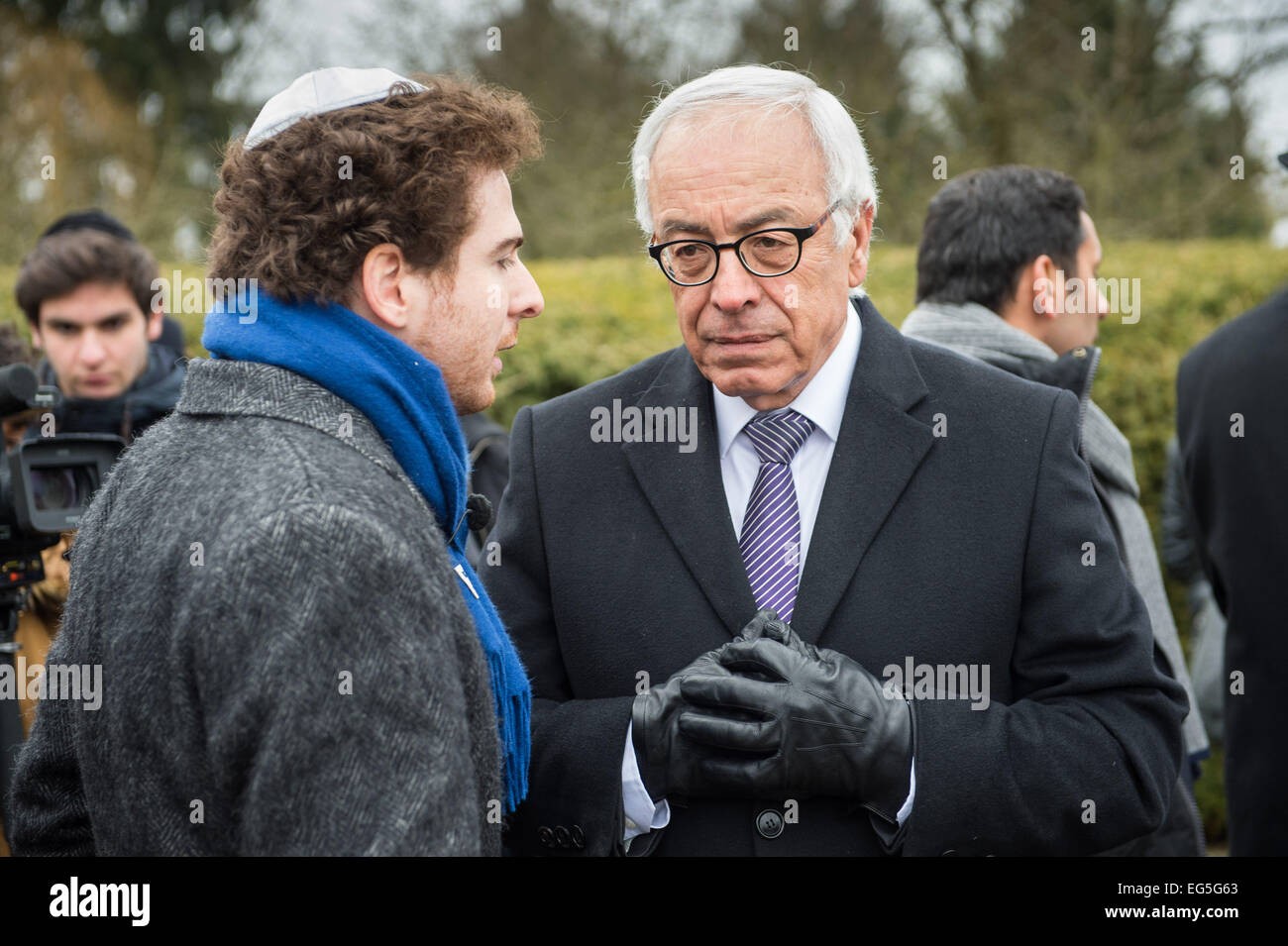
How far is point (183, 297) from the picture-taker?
5.89 meters

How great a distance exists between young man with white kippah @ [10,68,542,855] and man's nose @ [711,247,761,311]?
0.39m

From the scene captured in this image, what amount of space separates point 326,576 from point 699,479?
958mm

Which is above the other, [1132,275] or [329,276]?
[1132,275]

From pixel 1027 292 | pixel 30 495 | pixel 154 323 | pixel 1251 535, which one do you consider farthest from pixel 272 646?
pixel 154 323

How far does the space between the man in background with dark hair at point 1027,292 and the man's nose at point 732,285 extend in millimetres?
1249

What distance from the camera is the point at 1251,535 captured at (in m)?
2.75

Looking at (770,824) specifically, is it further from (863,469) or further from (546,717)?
(863,469)

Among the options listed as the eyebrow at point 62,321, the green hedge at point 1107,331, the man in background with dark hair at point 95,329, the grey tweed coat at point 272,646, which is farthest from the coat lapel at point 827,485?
the green hedge at point 1107,331

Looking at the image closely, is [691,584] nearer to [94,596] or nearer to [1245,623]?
[94,596]

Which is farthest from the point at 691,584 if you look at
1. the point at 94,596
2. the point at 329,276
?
the point at 94,596

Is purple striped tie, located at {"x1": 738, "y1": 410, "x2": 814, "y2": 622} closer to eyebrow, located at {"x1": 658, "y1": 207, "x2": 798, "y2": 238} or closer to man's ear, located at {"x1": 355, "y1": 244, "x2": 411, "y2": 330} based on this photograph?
eyebrow, located at {"x1": 658, "y1": 207, "x2": 798, "y2": 238}

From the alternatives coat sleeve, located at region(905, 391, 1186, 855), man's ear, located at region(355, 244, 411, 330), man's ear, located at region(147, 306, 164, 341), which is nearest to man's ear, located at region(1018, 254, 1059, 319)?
coat sleeve, located at region(905, 391, 1186, 855)

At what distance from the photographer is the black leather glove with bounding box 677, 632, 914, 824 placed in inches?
74.4

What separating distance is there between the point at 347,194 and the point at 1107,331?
490cm
